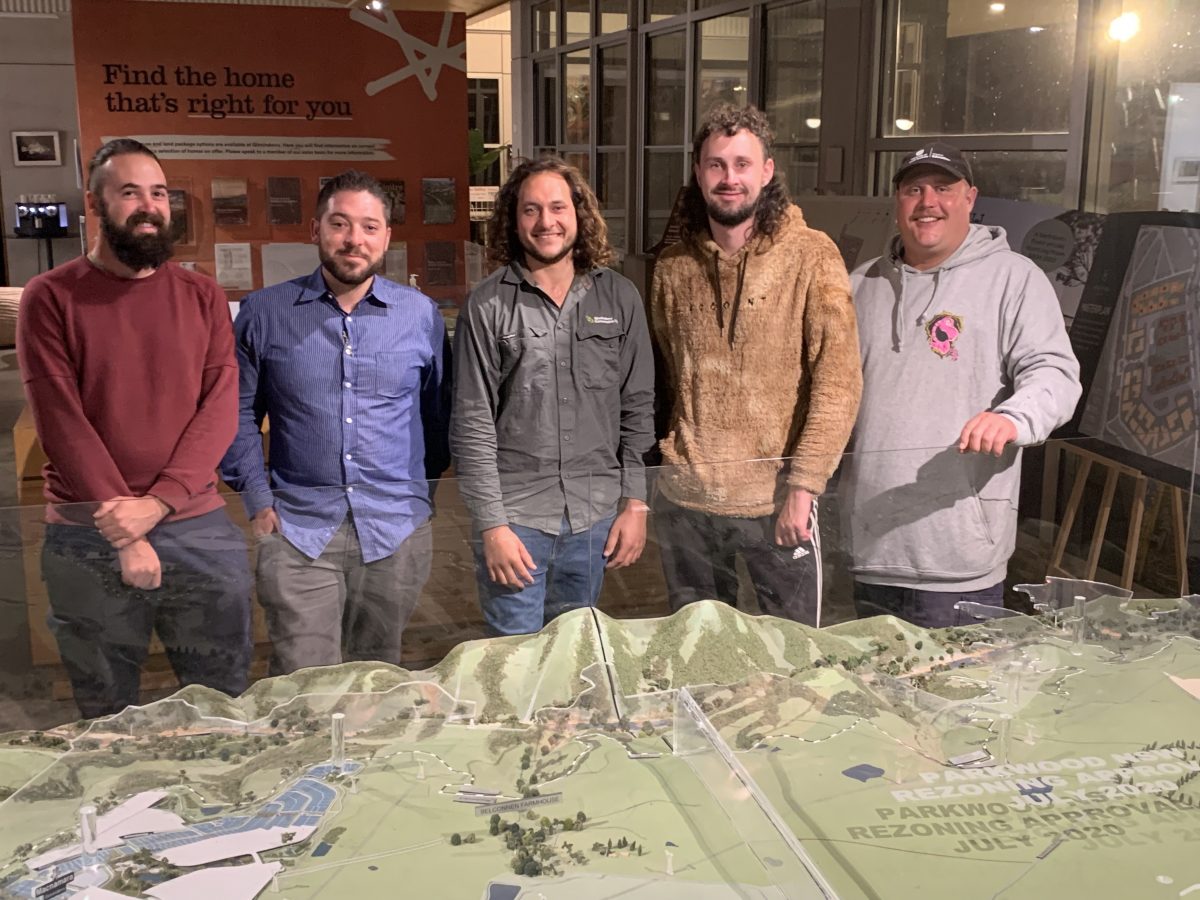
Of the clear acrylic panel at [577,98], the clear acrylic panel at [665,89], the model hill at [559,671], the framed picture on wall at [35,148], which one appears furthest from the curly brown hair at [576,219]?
A: the framed picture on wall at [35,148]

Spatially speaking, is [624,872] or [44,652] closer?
[624,872]

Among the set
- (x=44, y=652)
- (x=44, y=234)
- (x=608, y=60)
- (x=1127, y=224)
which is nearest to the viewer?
(x=44, y=652)

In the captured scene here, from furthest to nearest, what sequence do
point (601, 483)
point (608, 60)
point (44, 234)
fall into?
point (44, 234) → point (608, 60) → point (601, 483)

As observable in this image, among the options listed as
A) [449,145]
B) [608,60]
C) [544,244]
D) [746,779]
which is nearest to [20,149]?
[608,60]

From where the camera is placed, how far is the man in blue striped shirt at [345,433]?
7.72 feet

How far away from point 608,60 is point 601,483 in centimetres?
919

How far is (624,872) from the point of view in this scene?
6.04ft

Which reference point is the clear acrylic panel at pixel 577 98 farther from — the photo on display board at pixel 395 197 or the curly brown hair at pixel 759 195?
the curly brown hair at pixel 759 195

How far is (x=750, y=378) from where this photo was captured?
2641 millimetres

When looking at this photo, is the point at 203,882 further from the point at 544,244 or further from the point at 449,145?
the point at 449,145

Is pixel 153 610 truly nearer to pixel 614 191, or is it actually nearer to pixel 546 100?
pixel 614 191

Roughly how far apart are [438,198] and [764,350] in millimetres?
3113

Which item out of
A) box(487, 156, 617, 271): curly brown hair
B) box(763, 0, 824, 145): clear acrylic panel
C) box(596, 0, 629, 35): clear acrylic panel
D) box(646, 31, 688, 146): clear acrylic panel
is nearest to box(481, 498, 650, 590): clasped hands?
box(487, 156, 617, 271): curly brown hair

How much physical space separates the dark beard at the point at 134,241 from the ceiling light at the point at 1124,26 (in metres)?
3.55
